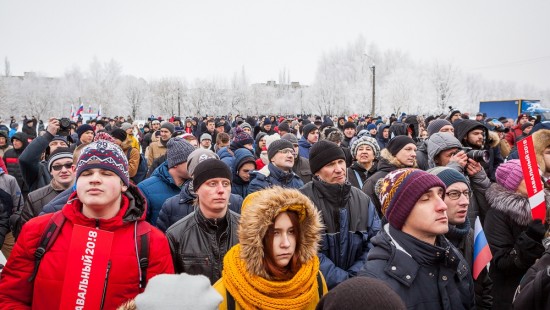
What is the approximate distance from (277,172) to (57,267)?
300cm

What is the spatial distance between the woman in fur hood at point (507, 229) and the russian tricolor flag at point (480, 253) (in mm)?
324

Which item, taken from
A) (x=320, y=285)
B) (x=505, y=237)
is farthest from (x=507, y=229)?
(x=320, y=285)

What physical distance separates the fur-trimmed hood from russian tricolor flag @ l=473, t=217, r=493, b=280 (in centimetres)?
123

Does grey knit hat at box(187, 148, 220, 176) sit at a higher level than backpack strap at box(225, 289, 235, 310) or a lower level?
higher

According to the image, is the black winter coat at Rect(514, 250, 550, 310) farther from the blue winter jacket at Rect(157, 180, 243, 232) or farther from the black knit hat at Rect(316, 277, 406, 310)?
the blue winter jacket at Rect(157, 180, 243, 232)

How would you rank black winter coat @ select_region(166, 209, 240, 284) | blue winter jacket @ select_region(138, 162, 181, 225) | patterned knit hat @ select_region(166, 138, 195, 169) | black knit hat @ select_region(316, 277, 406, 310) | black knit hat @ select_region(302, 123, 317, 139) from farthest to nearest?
1. black knit hat @ select_region(302, 123, 317, 139)
2. patterned knit hat @ select_region(166, 138, 195, 169)
3. blue winter jacket @ select_region(138, 162, 181, 225)
4. black winter coat @ select_region(166, 209, 240, 284)
5. black knit hat @ select_region(316, 277, 406, 310)

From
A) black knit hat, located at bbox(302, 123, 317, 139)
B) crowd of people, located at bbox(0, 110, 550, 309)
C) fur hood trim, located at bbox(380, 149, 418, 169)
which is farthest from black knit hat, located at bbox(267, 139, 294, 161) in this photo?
black knit hat, located at bbox(302, 123, 317, 139)

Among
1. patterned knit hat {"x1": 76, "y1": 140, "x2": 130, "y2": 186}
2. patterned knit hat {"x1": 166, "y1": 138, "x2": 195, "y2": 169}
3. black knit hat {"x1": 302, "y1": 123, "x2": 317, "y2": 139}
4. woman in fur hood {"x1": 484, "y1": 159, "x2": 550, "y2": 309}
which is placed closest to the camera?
patterned knit hat {"x1": 76, "y1": 140, "x2": 130, "y2": 186}

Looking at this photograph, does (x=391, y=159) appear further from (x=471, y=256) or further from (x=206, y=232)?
(x=206, y=232)

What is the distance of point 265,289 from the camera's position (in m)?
2.28

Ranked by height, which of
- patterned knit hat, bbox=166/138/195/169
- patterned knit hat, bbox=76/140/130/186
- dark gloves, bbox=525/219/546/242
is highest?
patterned knit hat, bbox=76/140/130/186

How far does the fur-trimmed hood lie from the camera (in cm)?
235

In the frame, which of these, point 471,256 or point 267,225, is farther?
point 471,256

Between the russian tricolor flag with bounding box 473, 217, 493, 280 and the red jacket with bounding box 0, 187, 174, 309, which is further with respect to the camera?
the russian tricolor flag with bounding box 473, 217, 493, 280
